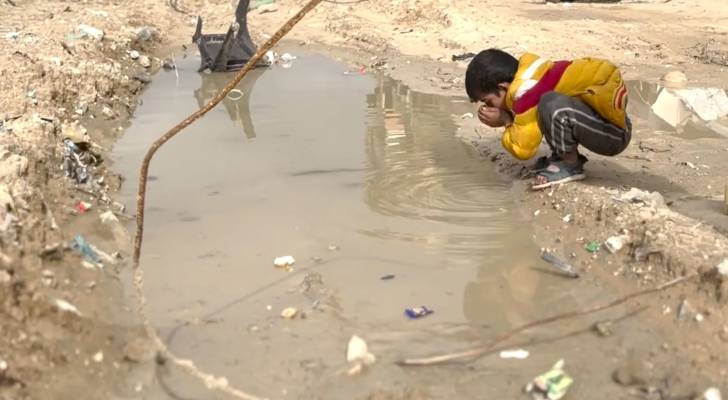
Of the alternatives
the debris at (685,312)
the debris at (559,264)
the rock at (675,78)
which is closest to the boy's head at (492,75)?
the debris at (559,264)

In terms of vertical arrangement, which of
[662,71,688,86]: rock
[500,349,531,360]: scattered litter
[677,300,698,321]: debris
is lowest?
[662,71,688,86]: rock

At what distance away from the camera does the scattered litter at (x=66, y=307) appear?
235 centimetres

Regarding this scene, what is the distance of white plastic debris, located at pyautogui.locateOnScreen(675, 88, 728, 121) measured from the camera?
5.25m

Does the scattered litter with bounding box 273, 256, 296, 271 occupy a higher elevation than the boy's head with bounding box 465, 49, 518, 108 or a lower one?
lower

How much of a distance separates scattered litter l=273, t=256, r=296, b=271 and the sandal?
1419 millimetres

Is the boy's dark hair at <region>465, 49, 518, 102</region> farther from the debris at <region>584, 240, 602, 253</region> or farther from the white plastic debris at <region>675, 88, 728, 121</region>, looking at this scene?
the white plastic debris at <region>675, 88, 728, 121</region>

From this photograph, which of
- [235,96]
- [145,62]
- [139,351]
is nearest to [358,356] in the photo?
[139,351]

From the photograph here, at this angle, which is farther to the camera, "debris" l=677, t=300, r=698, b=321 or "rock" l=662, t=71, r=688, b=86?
"rock" l=662, t=71, r=688, b=86

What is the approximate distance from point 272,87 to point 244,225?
341 centimetres

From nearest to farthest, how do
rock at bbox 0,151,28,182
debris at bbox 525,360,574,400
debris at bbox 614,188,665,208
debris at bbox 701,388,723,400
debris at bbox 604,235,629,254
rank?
debris at bbox 701,388,723,400 < debris at bbox 525,360,574,400 < debris at bbox 604,235,629,254 < rock at bbox 0,151,28,182 < debris at bbox 614,188,665,208

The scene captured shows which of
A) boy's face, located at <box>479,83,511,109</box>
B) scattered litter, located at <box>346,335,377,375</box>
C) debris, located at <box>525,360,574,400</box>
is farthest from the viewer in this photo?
boy's face, located at <box>479,83,511,109</box>

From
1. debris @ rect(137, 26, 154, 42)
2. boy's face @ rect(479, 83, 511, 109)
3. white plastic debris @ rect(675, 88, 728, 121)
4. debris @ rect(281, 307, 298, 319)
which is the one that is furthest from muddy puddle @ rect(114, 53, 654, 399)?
debris @ rect(137, 26, 154, 42)

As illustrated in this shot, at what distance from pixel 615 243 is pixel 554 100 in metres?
0.92

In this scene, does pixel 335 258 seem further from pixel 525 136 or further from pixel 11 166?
pixel 11 166
